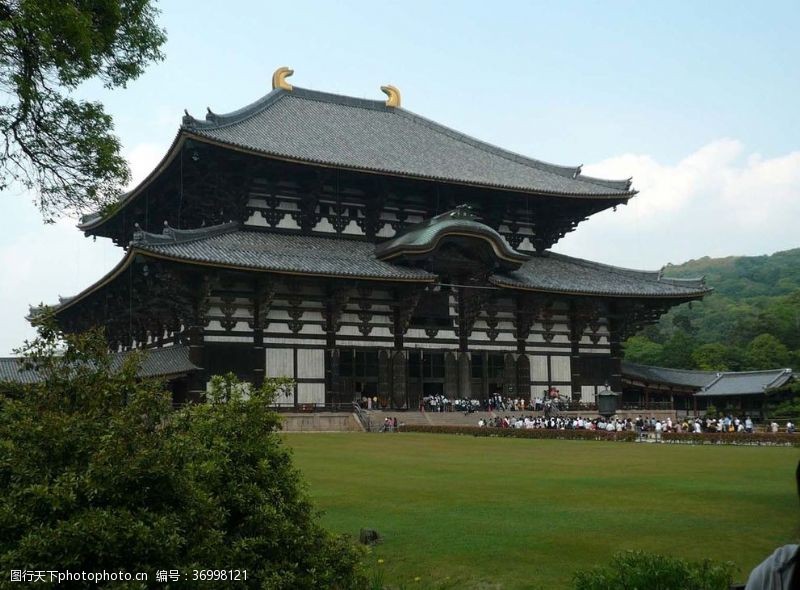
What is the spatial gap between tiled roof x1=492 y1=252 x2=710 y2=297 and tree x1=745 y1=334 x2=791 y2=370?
3372 cm

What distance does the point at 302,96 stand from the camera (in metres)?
55.7

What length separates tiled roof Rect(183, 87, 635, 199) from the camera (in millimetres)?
45688

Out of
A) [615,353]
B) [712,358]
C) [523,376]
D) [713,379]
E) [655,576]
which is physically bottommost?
[655,576]

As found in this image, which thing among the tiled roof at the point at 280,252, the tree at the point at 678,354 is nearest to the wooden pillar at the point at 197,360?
the tiled roof at the point at 280,252

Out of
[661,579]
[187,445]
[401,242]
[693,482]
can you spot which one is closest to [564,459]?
[693,482]

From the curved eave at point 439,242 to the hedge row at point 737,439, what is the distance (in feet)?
48.8

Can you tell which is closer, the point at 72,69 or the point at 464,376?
the point at 72,69

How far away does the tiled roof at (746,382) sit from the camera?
59.9 m

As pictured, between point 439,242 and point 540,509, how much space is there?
30.6 metres

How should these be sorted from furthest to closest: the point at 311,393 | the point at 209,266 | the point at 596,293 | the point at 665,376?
the point at 665,376 → the point at 596,293 → the point at 311,393 → the point at 209,266

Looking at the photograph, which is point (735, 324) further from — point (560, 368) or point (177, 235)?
point (177, 235)

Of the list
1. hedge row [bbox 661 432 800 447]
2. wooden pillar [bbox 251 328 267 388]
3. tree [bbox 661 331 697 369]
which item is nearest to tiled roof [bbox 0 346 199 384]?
wooden pillar [bbox 251 328 267 388]

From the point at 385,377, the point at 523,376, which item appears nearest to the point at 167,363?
the point at 385,377

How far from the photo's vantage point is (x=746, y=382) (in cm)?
6262
